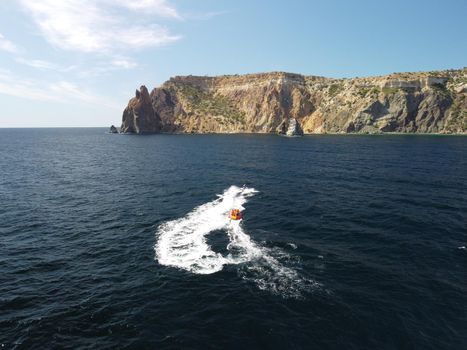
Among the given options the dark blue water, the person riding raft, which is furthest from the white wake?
the person riding raft

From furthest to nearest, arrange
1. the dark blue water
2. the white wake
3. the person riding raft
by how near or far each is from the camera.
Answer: the person riding raft < the white wake < the dark blue water

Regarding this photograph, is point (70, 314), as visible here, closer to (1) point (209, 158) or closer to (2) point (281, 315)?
(2) point (281, 315)

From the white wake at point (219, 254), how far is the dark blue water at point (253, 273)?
0.30 meters

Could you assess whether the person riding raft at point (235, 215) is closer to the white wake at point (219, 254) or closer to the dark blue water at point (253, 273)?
the white wake at point (219, 254)

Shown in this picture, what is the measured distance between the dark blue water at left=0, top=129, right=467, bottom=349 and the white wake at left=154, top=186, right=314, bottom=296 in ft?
0.97

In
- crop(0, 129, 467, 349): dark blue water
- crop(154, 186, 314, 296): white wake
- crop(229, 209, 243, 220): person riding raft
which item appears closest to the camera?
crop(0, 129, 467, 349): dark blue water

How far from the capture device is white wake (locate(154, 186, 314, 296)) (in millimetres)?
31375

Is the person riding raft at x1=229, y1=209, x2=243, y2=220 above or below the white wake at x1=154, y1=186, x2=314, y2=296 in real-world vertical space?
above

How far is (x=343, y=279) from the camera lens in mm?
31422

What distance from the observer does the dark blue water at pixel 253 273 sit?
24.3 meters

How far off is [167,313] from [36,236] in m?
27.2

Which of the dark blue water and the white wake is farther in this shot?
the white wake

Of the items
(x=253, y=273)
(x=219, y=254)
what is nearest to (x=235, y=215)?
(x=219, y=254)

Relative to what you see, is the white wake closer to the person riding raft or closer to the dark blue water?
the dark blue water
